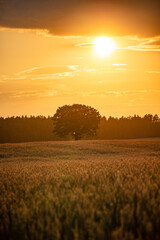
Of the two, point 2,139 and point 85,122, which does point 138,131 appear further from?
point 85,122

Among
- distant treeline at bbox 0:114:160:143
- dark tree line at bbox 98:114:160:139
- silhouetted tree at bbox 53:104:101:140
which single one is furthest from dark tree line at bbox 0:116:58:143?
silhouetted tree at bbox 53:104:101:140

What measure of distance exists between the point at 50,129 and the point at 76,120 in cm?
5603

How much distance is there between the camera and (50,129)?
114 meters

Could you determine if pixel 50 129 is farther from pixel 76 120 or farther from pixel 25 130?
pixel 76 120

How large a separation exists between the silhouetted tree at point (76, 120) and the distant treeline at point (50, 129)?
47329 mm

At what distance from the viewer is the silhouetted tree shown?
59.2m

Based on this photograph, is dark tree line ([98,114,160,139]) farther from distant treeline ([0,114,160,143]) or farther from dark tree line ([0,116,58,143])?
dark tree line ([0,116,58,143])

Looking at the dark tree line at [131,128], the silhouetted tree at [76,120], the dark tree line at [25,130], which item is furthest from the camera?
the dark tree line at [131,128]

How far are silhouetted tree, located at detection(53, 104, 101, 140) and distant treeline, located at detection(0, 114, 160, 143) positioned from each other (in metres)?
47.3

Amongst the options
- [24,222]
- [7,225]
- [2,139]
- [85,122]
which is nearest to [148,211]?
[24,222]

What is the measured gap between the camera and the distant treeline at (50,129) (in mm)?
109938

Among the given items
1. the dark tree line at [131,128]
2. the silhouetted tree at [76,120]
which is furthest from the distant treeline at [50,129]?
the silhouetted tree at [76,120]

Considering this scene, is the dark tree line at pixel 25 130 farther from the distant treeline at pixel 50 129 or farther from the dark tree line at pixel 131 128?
the dark tree line at pixel 131 128

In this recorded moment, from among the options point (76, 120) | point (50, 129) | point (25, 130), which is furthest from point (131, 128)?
point (76, 120)
